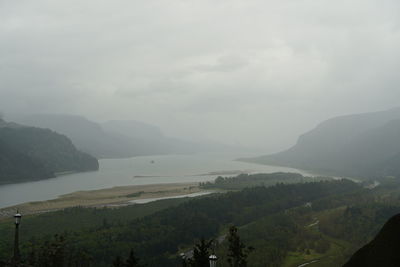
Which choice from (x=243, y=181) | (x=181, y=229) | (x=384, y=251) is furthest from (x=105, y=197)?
(x=384, y=251)

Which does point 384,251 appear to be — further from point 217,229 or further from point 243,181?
point 243,181

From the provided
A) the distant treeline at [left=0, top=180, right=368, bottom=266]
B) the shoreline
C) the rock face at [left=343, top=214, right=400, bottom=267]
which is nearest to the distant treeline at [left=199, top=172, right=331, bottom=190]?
the shoreline

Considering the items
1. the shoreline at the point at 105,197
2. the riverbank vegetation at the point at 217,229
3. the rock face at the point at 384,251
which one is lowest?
the riverbank vegetation at the point at 217,229

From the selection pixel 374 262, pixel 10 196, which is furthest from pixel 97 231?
pixel 10 196

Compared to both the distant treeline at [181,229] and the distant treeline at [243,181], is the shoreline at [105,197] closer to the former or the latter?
the distant treeline at [243,181]

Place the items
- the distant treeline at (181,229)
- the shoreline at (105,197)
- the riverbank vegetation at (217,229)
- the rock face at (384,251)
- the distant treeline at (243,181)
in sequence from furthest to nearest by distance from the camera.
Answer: the distant treeline at (243,181), the shoreline at (105,197), the riverbank vegetation at (217,229), the distant treeline at (181,229), the rock face at (384,251)

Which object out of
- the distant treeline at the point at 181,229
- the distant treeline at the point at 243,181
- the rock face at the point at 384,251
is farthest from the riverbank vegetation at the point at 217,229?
the distant treeline at the point at 243,181

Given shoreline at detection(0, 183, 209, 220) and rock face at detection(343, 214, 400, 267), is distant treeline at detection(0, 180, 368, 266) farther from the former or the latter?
rock face at detection(343, 214, 400, 267)
